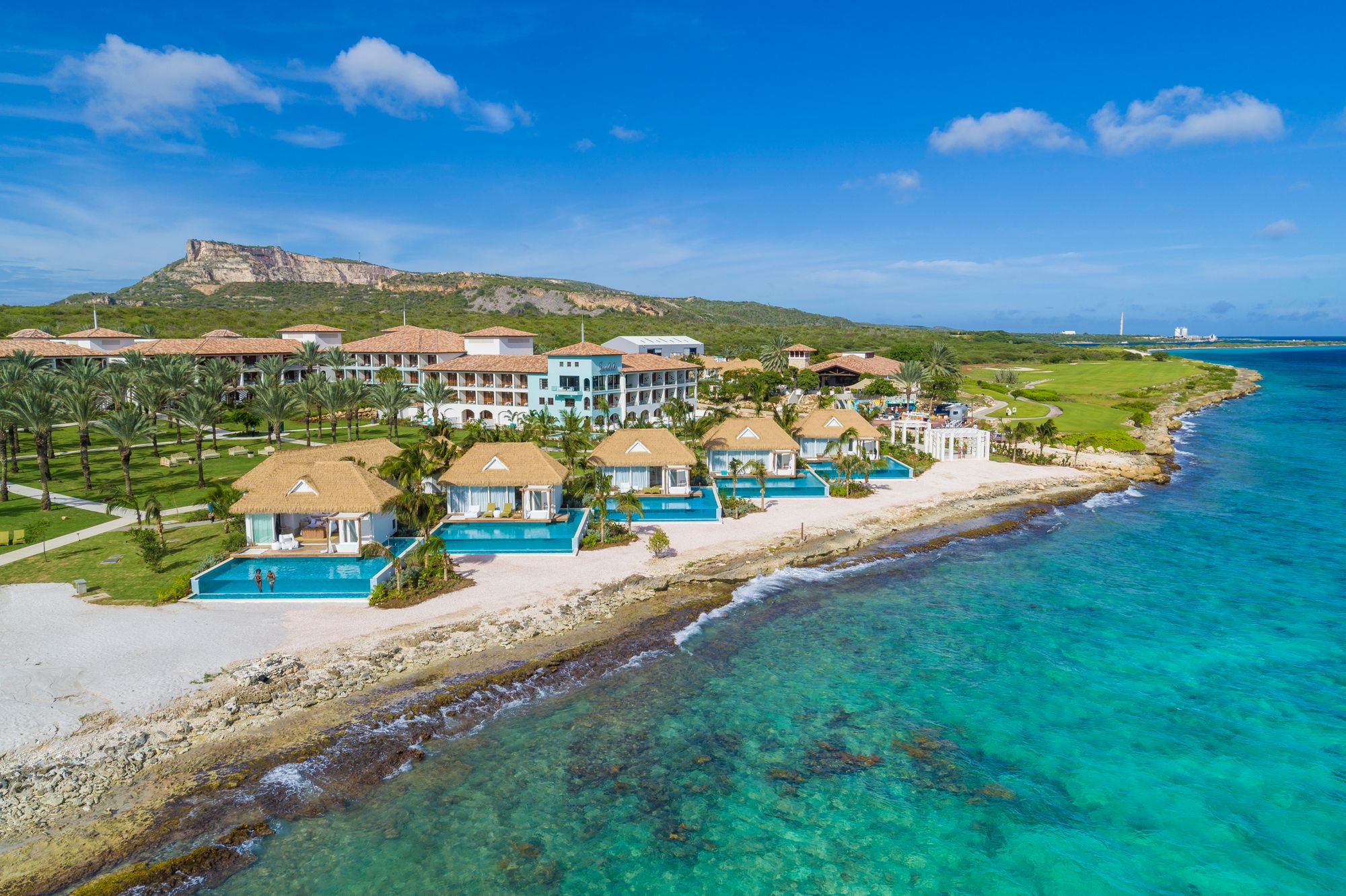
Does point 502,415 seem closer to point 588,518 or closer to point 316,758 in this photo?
point 588,518

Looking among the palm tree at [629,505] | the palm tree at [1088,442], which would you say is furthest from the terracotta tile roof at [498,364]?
the palm tree at [1088,442]

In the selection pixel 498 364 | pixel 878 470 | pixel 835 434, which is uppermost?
pixel 498 364

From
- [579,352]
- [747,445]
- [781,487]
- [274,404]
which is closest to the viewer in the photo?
[781,487]

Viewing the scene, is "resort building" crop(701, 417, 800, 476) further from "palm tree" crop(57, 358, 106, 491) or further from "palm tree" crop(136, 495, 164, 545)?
"palm tree" crop(57, 358, 106, 491)

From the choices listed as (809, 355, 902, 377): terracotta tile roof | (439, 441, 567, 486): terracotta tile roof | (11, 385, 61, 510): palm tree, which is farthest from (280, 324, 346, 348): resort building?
(809, 355, 902, 377): terracotta tile roof

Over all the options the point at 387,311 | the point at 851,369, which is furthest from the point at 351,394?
the point at 387,311

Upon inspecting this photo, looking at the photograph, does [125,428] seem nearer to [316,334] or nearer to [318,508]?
[318,508]

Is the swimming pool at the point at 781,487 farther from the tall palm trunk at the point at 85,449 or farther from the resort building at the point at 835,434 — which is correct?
the tall palm trunk at the point at 85,449
